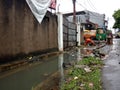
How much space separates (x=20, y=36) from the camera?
1261 cm

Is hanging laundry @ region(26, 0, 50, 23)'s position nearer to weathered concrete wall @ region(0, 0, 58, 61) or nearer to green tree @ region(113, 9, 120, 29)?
weathered concrete wall @ region(0, 0, 58, 61)

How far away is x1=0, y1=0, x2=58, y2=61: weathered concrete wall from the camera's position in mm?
10891

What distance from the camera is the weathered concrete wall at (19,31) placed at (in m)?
10.9

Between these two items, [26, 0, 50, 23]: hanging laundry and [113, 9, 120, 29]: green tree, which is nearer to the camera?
[26, 0, 50, 23]: hanging laundry

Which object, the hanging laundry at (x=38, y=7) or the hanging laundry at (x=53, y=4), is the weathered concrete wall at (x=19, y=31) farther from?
→ the hanging laundry at (x=53, y=4)

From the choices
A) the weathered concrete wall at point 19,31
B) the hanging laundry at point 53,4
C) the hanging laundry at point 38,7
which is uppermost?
the hanging laundry at point 53,4

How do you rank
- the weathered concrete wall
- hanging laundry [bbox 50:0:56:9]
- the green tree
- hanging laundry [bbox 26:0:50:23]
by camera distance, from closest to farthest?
the weathered concrete wall, hanging laundry [bbox 26:0:50:23], hanging laundry [bbox 50:0:56:9], the green tree

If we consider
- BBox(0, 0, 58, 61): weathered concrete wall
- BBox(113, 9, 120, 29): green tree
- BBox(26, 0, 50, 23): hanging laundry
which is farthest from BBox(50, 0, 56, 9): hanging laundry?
BBox(113, 9, 120, 29): green tree

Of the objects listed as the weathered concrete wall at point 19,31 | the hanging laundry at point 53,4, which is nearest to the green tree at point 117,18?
the hanging laundry at point 53,4

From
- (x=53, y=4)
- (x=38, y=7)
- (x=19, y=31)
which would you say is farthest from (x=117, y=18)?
(x=19, y=31)

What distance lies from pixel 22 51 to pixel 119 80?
238 inches

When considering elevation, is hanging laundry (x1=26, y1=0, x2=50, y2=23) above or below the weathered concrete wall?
above

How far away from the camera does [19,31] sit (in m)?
12.4

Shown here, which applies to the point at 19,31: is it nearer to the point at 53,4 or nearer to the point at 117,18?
the point at 53,4
